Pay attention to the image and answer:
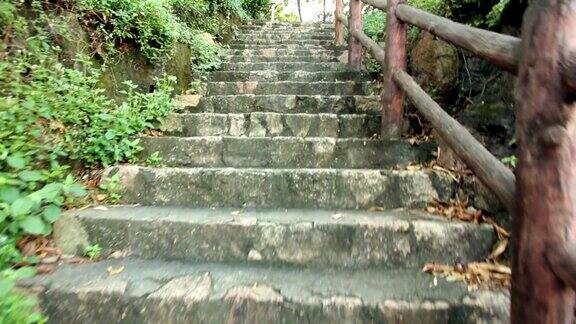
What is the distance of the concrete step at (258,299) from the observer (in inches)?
53.4

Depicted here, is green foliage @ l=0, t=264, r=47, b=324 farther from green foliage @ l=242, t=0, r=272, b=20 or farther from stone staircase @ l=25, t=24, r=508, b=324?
green foliage @ l=242, t=0, r=272, b=20

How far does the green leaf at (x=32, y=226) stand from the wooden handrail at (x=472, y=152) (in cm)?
174

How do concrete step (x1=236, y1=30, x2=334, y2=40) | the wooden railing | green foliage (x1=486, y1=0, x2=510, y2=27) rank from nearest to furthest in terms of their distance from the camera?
the wooden railing, green foliage (x1=486, y1=0, x2=510, y2=27), concrete step (x1=236, y1=30, x2=334, y2=40)

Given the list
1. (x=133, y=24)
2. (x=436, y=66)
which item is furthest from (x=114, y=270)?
(x=436, y=66)

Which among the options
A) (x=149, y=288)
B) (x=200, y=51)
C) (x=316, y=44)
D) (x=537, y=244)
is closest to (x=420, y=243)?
(x=537, y=244)

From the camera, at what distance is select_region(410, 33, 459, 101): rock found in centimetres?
238

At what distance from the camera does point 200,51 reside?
13.3ft

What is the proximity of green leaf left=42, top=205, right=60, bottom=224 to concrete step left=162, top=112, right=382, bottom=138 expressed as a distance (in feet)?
3.78

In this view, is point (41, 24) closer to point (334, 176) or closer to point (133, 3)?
point (133, 3)

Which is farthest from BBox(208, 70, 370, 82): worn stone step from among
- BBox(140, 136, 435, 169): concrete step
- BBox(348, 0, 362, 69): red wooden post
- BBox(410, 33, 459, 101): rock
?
BBox(140, 136, 435, 169): concrete step

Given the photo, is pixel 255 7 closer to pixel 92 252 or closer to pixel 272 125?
pixel 272 125

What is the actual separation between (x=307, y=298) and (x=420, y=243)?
1.95ft

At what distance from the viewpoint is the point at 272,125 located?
2.79 m

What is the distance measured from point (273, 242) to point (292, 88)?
6.81 ft
